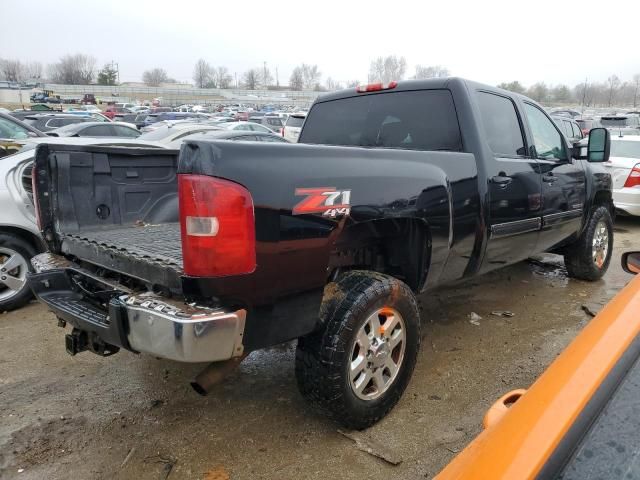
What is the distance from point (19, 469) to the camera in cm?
248

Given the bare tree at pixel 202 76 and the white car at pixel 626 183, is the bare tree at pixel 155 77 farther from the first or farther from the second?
the white car at pixel 626 183

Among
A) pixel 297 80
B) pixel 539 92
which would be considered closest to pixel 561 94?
pixel 539 92

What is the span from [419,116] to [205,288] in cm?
226

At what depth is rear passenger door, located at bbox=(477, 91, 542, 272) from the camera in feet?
11.5

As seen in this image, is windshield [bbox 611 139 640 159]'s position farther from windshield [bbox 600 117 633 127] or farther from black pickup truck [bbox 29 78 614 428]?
windshield [bbox 600 117 633 127]

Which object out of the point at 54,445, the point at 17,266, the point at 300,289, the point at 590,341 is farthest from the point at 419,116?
the point at 17,266

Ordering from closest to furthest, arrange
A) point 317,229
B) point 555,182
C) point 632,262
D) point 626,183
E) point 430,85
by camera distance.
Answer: point 317,229 < point 632,262 < point 430,85 < point 555,182 < point 626,183

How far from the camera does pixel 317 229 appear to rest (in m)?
2.29

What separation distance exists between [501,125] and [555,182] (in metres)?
0.88

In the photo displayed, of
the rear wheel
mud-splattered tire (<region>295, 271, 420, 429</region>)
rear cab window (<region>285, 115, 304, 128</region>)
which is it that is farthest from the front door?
rear cab window (<region>285, 115, 304, 128</region>)

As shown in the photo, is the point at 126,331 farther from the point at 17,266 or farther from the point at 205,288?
the point at 17,266

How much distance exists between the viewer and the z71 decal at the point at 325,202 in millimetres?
2217

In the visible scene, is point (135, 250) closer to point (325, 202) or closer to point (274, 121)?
point (325, 202)

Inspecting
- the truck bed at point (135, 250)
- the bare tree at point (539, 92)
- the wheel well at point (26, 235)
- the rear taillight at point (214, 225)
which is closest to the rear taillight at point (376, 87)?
the truck bed at point (135, 250)
